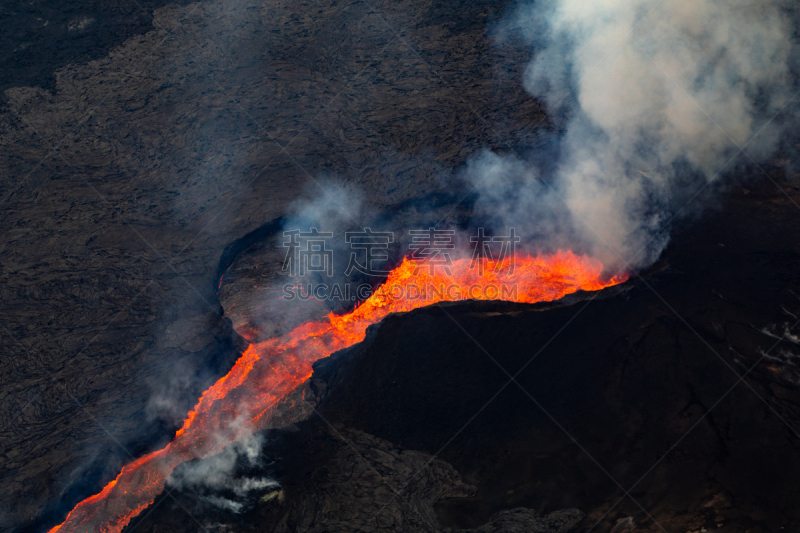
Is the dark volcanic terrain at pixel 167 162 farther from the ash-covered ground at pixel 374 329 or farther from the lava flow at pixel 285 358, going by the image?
the lava flow at pixel 285 358

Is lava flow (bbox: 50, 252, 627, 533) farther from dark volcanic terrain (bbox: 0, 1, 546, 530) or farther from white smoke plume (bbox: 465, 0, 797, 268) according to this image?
white smoke plume (bbox: 465, 0, 797, 268)

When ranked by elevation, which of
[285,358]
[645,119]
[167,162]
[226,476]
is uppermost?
[645,119]

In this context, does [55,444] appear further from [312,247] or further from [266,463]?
[312,247]

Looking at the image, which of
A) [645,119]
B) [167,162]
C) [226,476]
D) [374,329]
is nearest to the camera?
[226,476]

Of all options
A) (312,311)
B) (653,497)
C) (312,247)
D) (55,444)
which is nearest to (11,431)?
(55,444)

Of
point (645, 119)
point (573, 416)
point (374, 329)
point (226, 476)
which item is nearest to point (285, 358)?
point (374, 329)

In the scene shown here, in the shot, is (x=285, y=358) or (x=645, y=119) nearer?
(x=285, y=358)

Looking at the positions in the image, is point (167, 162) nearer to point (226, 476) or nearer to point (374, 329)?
point (374, 329)

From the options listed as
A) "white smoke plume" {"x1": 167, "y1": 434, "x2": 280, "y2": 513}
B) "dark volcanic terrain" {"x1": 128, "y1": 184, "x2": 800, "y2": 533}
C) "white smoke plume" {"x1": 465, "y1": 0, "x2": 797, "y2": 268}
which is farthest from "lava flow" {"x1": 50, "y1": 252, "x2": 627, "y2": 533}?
"white smoke plume" {"x1": 465, "y1": 0, "x2": 797, "y2": 268}
